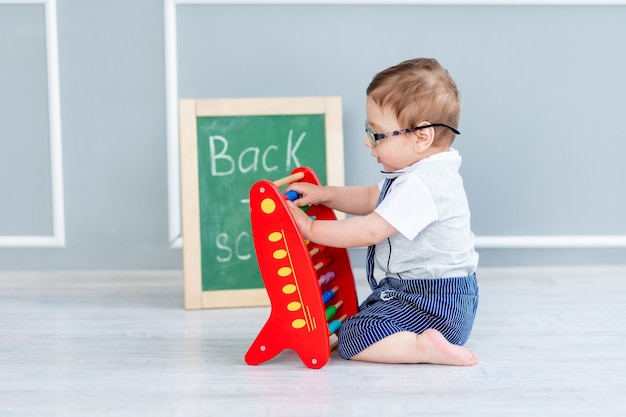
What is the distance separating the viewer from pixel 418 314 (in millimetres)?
1344

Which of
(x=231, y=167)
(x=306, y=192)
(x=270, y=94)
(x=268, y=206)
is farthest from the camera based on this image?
(x=270, y=94)

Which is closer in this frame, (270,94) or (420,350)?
(420,350)

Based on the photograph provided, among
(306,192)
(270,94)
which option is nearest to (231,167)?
(270,94)

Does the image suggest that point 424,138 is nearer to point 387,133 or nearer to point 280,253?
point 387,133

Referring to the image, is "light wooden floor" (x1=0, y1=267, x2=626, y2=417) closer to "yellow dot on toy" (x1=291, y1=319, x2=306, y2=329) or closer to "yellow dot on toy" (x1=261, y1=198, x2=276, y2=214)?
"yellow dot on toy" (x1=291, y1=319, x2=306, y2=329)

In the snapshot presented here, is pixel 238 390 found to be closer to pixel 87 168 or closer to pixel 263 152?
pixel 263 152

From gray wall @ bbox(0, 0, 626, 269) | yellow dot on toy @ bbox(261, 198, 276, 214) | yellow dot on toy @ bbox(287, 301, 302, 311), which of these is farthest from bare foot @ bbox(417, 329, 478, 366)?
gray wall @ bbox(0, 0, 626, 269)

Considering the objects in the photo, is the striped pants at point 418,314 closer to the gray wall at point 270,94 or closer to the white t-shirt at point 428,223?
the white t-shirt at point 428,223

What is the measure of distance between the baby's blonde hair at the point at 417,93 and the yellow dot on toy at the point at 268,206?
0.26m

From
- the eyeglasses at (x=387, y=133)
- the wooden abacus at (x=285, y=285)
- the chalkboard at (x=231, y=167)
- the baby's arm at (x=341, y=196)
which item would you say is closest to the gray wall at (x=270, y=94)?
the chalkboard at (x=231, y=167)

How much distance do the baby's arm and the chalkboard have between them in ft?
0.84

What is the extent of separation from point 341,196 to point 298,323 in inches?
11.8

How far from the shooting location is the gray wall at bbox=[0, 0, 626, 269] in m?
1.80

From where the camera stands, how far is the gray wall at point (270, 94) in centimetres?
180
